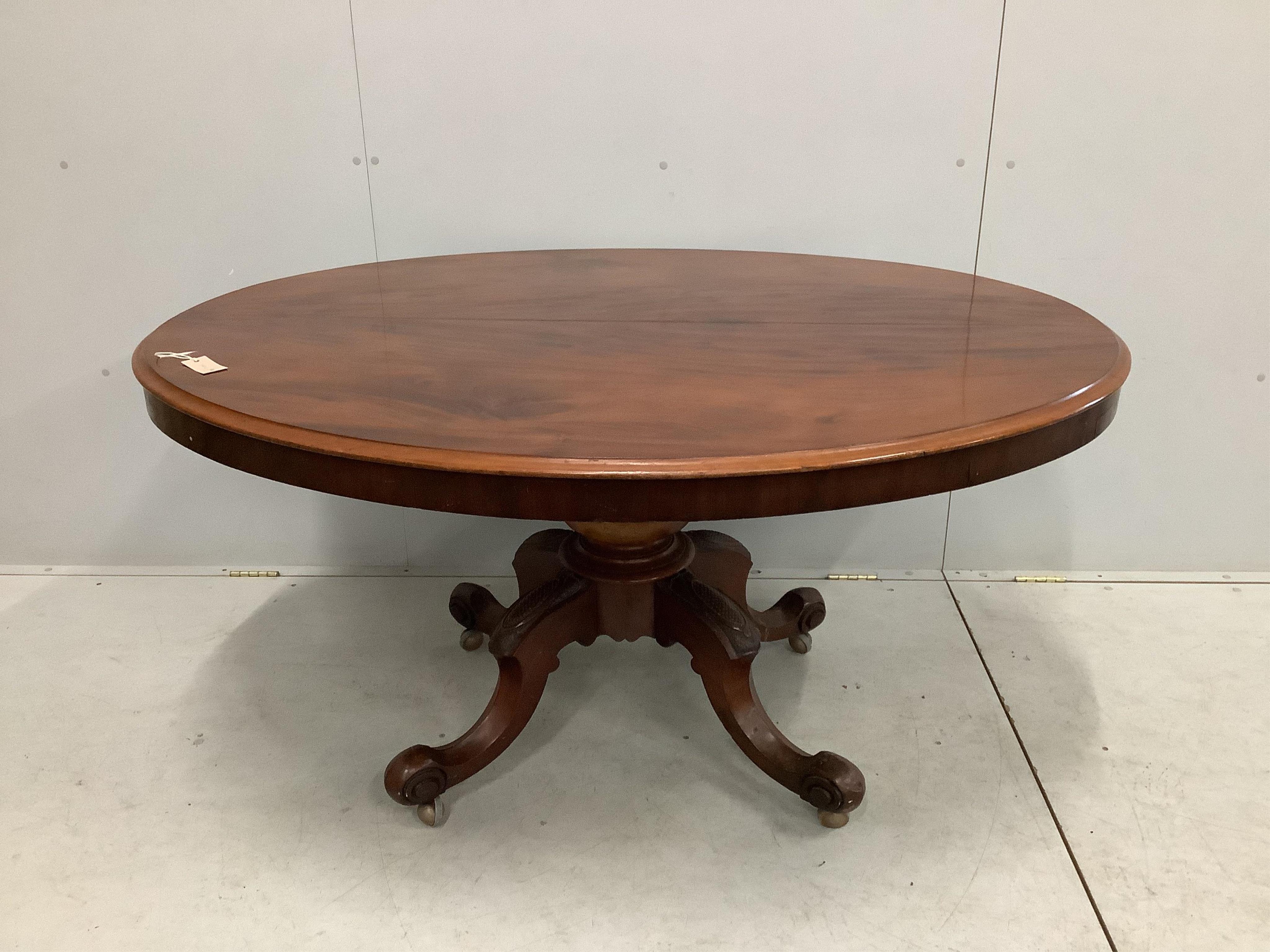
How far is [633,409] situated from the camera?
3.46 feet

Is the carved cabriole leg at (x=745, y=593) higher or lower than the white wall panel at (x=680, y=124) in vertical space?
lower

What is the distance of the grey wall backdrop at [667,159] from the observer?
192 cm

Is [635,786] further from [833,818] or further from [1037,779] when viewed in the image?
[1037,779]

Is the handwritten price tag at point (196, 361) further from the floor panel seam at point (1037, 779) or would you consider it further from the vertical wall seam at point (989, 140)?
the floor panel seam at point (1037, 779)

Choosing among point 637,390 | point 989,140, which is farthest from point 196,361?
point 989,140

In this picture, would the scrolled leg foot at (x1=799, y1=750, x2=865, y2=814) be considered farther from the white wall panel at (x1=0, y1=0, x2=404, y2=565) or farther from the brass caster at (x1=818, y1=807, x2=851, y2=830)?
the white wall panel at (x1=0, y1=0, x2=404, y2=565)

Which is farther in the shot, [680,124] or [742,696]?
[680,124]

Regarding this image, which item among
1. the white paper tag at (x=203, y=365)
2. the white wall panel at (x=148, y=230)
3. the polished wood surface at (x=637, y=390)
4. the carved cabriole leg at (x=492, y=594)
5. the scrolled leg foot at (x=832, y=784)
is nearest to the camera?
the polished wood surface at (x=637, y=390)

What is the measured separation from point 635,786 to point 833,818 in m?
0.33

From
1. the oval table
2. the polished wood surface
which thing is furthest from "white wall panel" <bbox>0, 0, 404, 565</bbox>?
the polished wood surface

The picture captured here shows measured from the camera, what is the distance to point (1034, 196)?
202cm

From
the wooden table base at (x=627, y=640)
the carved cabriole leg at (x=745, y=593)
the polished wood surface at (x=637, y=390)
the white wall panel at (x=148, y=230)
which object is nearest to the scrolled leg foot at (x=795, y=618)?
the carved cabriole leg at (x=745, y=593)

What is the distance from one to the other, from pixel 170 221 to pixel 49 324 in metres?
0.39

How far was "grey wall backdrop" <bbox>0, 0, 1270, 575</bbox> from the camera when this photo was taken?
6.31 ft
